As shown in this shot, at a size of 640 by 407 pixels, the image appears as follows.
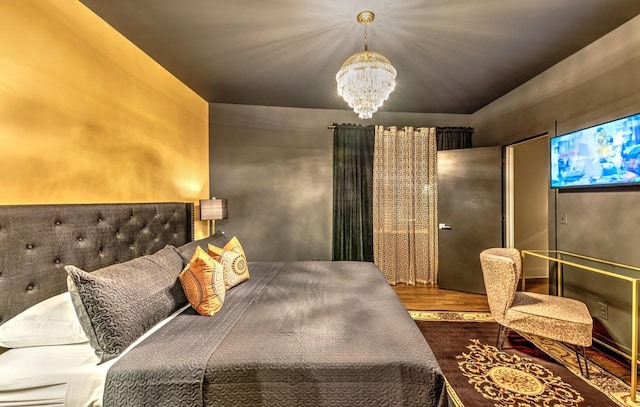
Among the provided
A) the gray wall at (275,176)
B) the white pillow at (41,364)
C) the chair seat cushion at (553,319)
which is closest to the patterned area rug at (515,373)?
the chair seat cushion at (553,319)

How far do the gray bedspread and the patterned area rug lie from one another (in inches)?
31.3

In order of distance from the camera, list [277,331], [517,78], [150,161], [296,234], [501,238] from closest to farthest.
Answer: [277,331] → [150,161] → [517,78] → [501,238] → [296,234]

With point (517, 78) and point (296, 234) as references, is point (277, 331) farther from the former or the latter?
point (517, 78)

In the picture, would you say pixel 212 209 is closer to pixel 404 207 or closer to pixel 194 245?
pixel 194 245

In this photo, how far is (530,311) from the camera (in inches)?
81.2

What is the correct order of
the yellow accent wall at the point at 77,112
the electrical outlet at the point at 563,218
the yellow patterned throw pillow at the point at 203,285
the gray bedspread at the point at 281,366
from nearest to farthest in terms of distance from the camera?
the gray bedspread at the point at 281,366
the yellow accent wall at the point at 77,112
the yellow patterned throw pillow at the point at 203,285
the electrical outlet at the point at 563,218

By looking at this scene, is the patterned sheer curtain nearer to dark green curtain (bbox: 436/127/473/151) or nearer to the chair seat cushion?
dark green curtain (bbox: 436/127/473/151)

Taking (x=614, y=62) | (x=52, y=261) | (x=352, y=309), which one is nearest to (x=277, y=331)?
(x=352, y=309)

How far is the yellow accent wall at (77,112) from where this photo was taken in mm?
1476

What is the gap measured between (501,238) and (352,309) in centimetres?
298

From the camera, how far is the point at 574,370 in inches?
78.3

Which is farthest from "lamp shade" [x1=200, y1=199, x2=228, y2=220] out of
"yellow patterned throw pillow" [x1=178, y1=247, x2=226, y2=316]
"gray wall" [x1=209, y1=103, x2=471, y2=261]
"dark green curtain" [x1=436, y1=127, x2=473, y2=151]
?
"dark green curtain" [x1=436, y1=127, x2=473, y2=151]

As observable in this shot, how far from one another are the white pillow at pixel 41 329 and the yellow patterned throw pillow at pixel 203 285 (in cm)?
51

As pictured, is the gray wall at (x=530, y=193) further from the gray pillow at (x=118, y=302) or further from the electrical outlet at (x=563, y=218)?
the gray pillow at (x=118, y=302)
